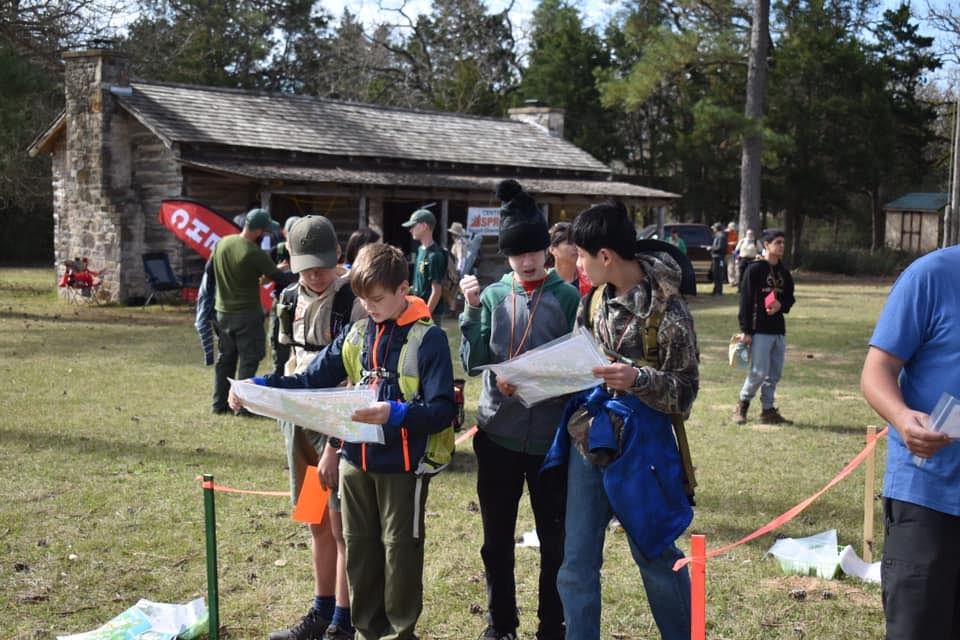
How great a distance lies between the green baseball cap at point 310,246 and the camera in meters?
4.52

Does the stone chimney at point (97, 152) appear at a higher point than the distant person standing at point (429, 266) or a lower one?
higher

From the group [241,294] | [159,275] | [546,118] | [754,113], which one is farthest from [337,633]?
[546,118]

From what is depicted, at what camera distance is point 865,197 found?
50.8 metres

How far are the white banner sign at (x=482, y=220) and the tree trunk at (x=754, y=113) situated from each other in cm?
879

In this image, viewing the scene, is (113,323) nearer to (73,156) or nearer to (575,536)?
(73,156)

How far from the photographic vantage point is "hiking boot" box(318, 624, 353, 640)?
443cm

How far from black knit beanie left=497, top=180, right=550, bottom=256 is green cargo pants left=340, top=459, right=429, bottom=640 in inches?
40.5

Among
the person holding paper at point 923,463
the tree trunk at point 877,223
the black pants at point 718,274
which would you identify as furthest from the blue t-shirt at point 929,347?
the tree trunk at point 877,223

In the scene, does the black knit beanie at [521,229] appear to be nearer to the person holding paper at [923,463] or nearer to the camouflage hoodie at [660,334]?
the camouflage hoodie at [660,334]

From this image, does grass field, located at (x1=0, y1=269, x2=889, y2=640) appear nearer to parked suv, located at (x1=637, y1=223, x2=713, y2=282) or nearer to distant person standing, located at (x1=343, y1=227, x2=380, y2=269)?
distant person standing, located at (x1=343, y1=227, x2=380, y2=269)

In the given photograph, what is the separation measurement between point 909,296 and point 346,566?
7.88 feet

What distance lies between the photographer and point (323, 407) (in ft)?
12.4

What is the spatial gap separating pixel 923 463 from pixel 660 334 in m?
0.97

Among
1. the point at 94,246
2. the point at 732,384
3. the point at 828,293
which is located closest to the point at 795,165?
the point at 828,293
